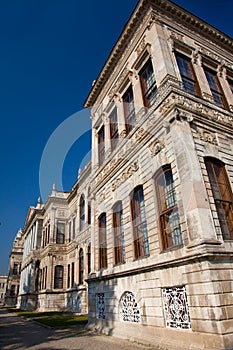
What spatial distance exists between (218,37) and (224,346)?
14766 mm

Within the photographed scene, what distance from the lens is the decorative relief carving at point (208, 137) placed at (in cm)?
895

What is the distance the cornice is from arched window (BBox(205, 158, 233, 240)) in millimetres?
8382

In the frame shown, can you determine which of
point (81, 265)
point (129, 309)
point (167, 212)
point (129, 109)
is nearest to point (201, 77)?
point (129, 109)

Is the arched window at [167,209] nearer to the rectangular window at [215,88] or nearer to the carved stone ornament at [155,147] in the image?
the carved stone ornament at [155,147]

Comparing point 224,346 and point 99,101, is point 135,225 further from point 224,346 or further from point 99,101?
point 99,101

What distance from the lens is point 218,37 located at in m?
14.1

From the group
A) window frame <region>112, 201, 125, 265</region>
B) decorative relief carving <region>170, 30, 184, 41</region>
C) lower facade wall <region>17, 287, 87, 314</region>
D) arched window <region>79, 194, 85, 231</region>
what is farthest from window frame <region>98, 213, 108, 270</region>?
arched window <region>79, 194, 85, 231</region>

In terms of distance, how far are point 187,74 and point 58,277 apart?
84.9 feet

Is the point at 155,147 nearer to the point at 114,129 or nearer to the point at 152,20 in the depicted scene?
the point at 114,129

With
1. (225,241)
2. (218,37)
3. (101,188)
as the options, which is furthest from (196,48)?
(225,241)

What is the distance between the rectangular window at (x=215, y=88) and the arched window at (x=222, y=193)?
3.99 m

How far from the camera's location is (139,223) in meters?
10.1

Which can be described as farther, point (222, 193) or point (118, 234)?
point (118, 234)

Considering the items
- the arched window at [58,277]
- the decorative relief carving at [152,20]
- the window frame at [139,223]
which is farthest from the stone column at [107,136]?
the arched window at [58,277]
